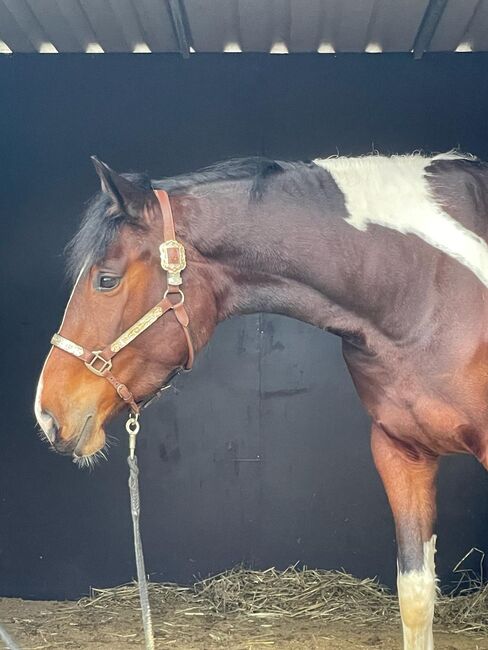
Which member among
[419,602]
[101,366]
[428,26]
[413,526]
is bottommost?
[419,602]

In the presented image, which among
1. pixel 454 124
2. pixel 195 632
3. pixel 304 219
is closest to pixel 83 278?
pixel 304 219

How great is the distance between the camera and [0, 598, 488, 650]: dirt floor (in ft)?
12.0

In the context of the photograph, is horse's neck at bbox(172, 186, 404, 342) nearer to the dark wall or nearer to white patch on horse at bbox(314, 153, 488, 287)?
white patch on horse at bbox(314, 153, 488, 287)

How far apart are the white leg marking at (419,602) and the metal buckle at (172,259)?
1.23 m

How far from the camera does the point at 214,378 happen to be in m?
4.29

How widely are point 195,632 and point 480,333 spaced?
2120 mm

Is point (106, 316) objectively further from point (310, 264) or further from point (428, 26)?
point (428, 26)

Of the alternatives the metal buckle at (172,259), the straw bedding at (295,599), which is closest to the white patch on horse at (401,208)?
the metal buckle at (172,259)

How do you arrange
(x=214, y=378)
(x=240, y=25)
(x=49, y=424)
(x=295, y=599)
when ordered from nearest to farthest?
1. (x=49, y=424)
2. (x=240, y=25)
3. (x=295, y=599)
4. (x=214, y=378)

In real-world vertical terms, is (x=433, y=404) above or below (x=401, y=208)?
below

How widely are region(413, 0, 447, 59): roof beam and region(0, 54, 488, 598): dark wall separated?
0.13 m

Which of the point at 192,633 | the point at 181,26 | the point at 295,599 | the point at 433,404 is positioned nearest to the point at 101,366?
the point at 433,404

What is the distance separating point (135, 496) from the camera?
2.32 meters

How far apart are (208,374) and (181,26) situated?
168 cm
